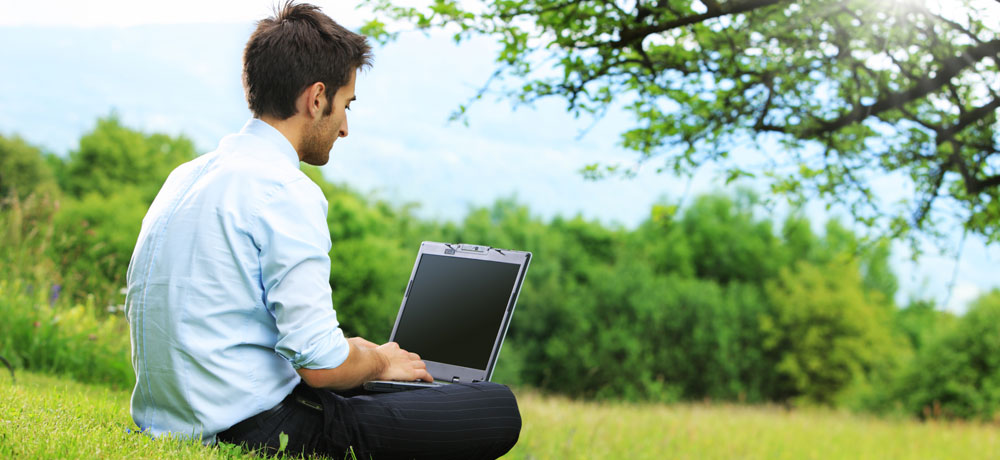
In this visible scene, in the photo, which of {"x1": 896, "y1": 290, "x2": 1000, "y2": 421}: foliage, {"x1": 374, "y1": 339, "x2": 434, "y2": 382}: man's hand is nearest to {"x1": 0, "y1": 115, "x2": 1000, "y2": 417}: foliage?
{"x1": 896, "y1": 290, "x2": 1000, "y2": 421}: foliage

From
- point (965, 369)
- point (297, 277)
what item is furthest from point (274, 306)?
point (965, 369)

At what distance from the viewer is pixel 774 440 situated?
32.4ft

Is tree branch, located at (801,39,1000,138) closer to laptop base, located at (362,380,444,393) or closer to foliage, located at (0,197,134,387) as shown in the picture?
laptop base, located at (362,380,444,393)

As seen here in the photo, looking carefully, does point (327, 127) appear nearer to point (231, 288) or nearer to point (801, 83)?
point (231, 288)

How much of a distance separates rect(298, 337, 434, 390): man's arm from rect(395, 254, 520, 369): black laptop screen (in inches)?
10.4

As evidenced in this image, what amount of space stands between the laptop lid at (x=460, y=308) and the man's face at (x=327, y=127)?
0.70 metres

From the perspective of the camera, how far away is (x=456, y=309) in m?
2.88

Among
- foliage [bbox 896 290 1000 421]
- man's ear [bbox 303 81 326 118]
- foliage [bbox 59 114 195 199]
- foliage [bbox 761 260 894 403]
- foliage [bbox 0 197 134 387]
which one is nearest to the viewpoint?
man's ear [bbox 303 81 326 118]

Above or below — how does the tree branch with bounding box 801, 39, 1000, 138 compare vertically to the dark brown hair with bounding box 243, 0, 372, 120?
above

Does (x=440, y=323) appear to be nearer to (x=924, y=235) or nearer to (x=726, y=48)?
→ (x=726, y=48)

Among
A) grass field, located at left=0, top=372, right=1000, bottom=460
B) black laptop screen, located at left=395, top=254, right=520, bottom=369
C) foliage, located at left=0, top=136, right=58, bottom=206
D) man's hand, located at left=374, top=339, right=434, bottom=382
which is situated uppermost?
foliage, located at left=0, top=136, right=58, bottom=206

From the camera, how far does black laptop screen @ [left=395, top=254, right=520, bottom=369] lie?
9.27 ft

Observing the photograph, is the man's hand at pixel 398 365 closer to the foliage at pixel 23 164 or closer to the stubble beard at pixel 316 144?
the stubble beard at pixel 316 144

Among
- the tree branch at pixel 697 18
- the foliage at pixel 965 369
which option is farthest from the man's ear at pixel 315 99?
the foliage at pixel 965 369
